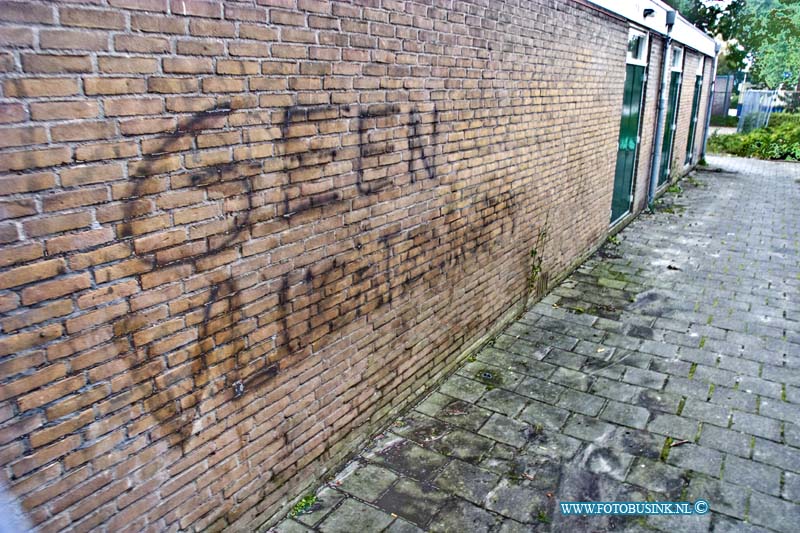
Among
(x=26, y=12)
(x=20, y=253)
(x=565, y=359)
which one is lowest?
(x=565, y=359)

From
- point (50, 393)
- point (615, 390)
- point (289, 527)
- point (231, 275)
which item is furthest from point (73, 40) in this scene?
point (615, 390)

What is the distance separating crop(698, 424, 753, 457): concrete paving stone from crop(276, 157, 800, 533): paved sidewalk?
1 cm

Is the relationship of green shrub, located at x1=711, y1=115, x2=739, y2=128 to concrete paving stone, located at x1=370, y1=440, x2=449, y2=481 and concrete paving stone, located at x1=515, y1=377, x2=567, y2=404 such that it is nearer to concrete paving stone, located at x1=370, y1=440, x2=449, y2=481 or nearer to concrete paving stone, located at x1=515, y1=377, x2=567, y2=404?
concrete paving stone, located at x1=515, y1=377, x2=567, y2=404

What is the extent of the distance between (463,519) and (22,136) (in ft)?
9.49

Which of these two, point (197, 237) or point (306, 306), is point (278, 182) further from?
point (306, 306)

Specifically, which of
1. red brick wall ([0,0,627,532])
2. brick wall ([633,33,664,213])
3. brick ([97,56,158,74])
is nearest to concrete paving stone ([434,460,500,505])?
red brick wall ([0,0,627,532])

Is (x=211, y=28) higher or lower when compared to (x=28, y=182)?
higher

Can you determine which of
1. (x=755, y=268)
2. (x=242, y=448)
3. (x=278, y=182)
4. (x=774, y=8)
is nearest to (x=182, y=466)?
(x=242, y=448)

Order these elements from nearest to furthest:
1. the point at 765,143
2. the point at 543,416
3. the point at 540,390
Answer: the point at 543,416, the point at 540,390, the point at 765,143

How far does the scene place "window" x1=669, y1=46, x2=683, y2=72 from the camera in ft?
38.0

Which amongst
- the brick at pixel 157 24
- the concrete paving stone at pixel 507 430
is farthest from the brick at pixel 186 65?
the concrete paving stone at pixel 507 430

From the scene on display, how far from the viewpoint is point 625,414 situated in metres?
4.21

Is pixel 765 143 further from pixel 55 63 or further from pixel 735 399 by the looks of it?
pixel 55 63

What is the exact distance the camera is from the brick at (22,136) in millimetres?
1784
